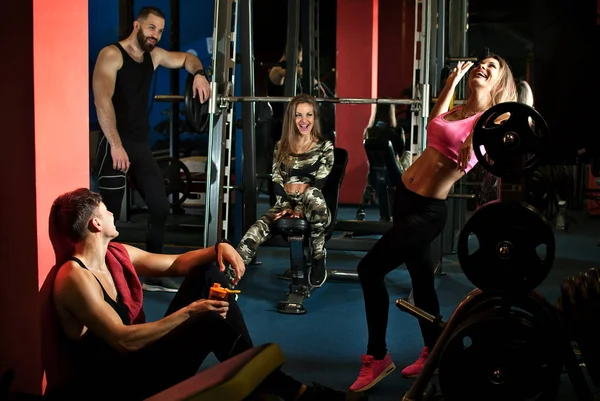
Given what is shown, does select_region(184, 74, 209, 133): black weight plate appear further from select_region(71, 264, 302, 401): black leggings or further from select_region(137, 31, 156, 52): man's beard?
select_region(71, 264, 302, 401): black leggings

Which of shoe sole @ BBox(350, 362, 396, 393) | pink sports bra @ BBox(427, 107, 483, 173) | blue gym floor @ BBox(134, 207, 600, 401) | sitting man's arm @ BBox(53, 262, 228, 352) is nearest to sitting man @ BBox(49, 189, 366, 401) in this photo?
sitting man's arm @ BBox(53, 262, 228, 352)

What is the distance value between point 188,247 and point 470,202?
376 centimetres

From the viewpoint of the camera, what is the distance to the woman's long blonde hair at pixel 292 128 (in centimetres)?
464

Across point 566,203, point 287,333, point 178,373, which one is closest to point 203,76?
point 287,333

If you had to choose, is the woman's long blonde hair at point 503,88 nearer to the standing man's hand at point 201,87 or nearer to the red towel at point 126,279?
the red towel at point 126,279

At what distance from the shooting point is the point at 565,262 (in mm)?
6004

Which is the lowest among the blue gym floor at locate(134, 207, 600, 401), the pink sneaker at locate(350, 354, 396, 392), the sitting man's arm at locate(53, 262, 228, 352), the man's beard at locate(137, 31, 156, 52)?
the blue gym floor at locate(134, 207, 600, 401)

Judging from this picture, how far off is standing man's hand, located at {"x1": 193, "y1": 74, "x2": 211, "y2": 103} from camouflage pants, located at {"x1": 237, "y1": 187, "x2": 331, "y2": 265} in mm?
771

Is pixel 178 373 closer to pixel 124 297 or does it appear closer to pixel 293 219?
pixel 124 297

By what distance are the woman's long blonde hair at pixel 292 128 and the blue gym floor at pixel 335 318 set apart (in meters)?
0.88

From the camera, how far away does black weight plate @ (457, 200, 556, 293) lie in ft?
8.04

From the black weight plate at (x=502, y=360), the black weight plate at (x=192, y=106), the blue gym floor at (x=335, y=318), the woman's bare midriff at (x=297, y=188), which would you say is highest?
the black weight plate at (x=192, y=106)

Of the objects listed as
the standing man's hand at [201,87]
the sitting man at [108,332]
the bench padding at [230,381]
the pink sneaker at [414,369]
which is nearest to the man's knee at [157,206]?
the standing man's hand at [201,87]

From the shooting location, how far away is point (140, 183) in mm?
4703
